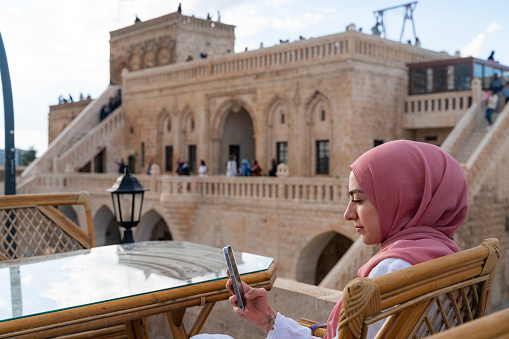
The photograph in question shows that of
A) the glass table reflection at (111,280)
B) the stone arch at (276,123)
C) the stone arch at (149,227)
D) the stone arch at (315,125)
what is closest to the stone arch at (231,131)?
the stone arch at (276,123)

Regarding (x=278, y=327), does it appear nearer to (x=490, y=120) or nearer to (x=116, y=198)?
(x=116, y=198)

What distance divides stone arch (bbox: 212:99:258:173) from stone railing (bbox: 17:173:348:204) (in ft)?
10.1

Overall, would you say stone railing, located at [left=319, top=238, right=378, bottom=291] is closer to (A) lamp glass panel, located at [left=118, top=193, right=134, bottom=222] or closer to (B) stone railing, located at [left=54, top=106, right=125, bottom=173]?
(A) lamp glass panel, located at [left=118, top=193, right=134, bottom=222]

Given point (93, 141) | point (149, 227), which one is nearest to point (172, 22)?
point (93, 141)

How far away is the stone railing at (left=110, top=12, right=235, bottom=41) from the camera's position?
28836mm

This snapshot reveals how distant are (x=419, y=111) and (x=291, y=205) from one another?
5308 mm

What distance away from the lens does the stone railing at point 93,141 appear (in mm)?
23422

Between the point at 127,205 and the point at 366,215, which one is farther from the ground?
the point at 366,215

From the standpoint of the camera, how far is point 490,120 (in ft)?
49.7

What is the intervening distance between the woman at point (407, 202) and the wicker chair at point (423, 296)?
137 millimetres

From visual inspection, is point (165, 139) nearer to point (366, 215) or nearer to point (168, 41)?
point (168, 41)

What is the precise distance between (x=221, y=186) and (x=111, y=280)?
14.2 metres

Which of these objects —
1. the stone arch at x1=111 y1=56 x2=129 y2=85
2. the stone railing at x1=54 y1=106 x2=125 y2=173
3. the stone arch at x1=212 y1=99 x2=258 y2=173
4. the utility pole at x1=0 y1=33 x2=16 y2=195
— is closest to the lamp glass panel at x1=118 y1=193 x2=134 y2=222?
the utility pole at x1=0 y1=33 x2=16 y2=195

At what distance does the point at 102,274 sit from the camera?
300 cm
